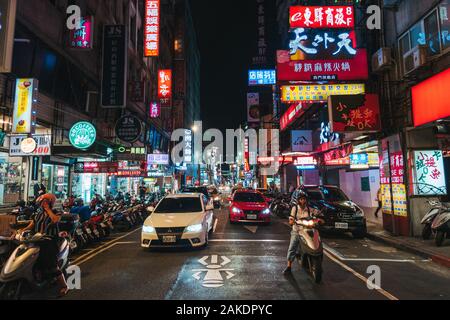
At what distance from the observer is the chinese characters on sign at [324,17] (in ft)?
44.6

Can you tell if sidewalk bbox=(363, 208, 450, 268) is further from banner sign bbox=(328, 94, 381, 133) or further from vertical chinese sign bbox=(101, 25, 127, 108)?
vertical chinese sign bbox=(101, 25, 127, 108)

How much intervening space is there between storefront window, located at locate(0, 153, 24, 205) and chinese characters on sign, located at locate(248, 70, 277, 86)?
2986 cm

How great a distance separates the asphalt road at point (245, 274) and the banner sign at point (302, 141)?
1597 cm

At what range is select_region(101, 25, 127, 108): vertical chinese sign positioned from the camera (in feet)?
63.6

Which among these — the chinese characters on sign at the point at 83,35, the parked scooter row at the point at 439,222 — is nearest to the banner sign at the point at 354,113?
the parked scooter row at the point at 439,222

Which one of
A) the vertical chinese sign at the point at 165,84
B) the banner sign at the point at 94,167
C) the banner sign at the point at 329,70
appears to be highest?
the vertical chinese sign at the point at 165,84

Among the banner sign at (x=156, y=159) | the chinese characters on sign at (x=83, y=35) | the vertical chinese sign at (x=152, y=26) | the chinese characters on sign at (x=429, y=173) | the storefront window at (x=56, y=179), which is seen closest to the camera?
the chinese characters on sign at (x=429, y=173)

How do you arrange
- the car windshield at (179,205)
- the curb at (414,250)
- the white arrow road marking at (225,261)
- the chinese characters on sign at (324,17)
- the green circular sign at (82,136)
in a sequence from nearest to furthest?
the white arrow road marking at (225,261)
the curb at (414,250)
the car windshield at (179,205)
the chinese characters on sign at (324,17)
the green circular sign at (82,136)

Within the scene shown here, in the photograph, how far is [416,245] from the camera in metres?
9.41

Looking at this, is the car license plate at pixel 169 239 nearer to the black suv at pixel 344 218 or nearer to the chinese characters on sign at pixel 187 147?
the black suv at pixel 344 218

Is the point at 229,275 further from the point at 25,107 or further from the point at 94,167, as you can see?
the point at 94,167

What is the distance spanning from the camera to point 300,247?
22.7 feet

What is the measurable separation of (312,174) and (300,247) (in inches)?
1033

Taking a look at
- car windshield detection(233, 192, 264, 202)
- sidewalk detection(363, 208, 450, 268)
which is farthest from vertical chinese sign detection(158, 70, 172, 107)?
sidewalk detection(363, 208, 450, 268)
